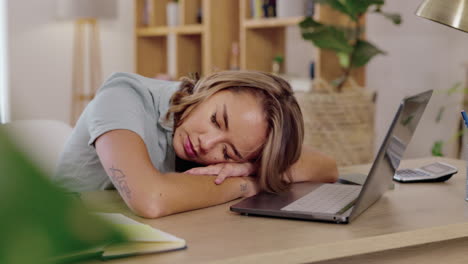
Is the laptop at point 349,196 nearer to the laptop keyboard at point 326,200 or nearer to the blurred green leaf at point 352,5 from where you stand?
the laptop keyboard at point 326,200

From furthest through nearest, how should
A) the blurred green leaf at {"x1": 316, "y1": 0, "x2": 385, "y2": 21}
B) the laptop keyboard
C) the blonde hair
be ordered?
the blurred green leaf at {"x1": 316, "y1": 0, "x2": 385, "y2": 21} < the blonde hair < the laptop keyboard

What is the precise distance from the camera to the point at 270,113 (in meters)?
1.33

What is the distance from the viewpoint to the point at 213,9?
430cm

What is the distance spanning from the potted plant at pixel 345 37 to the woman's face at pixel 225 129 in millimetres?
1898

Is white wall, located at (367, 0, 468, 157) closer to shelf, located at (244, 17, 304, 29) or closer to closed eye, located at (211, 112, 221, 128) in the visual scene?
Result: shelf, located at (244, 17, 304, 29)

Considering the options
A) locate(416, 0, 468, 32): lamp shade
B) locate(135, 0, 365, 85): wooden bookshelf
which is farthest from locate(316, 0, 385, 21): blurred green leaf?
locate(416, 0, 468, 32): lamp shade

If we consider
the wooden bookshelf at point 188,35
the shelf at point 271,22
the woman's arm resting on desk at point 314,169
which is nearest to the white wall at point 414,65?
the shelf at point 271,22

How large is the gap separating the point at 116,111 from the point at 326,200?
45 centimetres

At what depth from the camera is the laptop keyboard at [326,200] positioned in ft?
3.52

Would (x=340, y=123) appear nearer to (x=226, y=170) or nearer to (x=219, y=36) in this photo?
(x=219, y=36)

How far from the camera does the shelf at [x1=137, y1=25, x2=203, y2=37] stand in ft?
14.7

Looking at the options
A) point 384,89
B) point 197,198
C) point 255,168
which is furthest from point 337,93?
point 197,198

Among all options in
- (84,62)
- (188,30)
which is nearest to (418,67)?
(188,30)

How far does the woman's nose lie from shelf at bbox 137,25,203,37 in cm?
319
